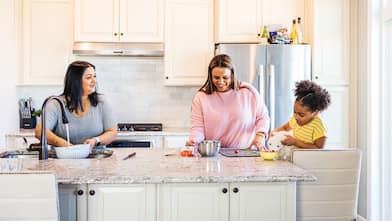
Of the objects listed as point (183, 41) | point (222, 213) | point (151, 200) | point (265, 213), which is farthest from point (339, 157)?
point (183, 41)

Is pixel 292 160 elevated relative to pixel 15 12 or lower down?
lower down

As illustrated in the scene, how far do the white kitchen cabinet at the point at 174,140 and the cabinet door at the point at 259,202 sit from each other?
221 cm

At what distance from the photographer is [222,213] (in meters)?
1.86

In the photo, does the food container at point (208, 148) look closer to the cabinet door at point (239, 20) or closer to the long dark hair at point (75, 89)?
the long dark hair at point (75, 89)

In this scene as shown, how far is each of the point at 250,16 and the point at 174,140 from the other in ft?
4.53

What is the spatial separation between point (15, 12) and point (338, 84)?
3.11 m

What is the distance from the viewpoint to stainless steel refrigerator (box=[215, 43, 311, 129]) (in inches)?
153

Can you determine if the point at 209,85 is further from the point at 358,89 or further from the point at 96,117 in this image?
the point at 358,89

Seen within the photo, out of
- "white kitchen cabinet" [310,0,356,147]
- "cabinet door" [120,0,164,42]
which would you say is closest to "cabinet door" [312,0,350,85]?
"white kitchen cabinet" [310,0,356,147]

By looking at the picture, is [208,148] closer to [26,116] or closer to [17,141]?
[17,141]

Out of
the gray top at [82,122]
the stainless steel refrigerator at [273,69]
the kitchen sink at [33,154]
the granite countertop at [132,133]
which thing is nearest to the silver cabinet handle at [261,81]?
the stainless steel refrigerator at [273,69]

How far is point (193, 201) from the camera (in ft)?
6.06

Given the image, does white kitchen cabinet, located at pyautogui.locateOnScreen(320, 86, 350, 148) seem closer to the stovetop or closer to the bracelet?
the stovetop

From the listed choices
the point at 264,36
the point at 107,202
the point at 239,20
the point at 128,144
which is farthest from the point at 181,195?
the point at 239,20
